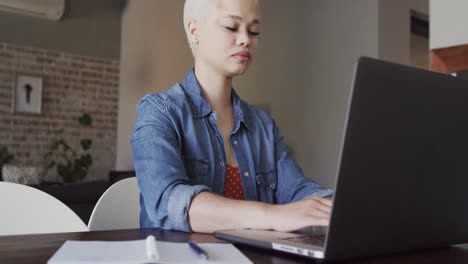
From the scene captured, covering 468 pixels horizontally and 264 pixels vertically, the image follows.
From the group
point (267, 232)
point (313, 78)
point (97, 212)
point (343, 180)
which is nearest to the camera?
point (343, 180)

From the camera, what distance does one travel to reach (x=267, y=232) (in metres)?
0.86

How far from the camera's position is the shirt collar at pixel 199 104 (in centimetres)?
132

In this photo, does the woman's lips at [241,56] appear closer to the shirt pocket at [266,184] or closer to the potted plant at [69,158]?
the shirt pocket at [266,184]

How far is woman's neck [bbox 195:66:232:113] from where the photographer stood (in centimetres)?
136

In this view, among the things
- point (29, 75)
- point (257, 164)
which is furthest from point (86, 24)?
point (257, 164)

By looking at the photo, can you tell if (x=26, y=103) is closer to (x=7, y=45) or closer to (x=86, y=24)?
(x=7, y=45)

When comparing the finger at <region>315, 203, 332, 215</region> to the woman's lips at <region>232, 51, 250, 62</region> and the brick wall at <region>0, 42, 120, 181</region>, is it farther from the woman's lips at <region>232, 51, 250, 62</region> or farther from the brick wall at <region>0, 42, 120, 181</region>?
the brick wall at <region>0, 42, 120, 181</region>

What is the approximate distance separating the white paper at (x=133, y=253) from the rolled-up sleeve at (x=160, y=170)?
8.5 inches

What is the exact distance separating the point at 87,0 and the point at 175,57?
4.76ft

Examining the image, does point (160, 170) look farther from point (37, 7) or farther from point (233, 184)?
point (37, 7)

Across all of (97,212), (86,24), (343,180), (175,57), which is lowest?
(97,212)

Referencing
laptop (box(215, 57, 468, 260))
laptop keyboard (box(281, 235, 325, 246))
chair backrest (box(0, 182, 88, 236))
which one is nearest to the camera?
laptop (box(215, 57, 468, 260))

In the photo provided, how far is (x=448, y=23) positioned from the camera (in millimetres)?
2305

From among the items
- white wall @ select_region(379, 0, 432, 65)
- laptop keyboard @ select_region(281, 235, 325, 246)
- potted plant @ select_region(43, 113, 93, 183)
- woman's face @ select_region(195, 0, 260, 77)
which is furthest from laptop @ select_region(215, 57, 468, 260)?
potted plant @ select_region(43, 113, 93, 183)
